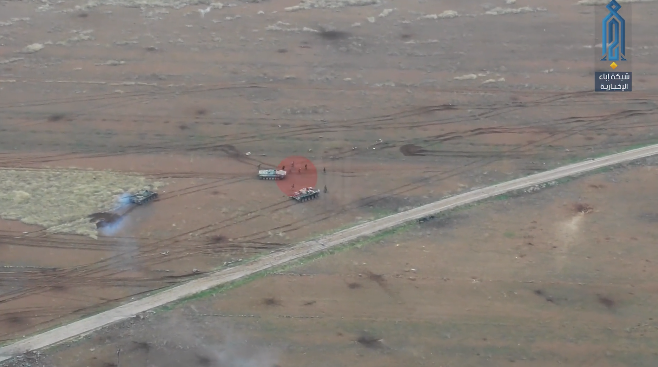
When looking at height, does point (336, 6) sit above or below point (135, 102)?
above

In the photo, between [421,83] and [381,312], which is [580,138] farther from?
[381,312]

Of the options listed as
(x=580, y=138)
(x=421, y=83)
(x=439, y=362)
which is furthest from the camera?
(x=421, y=83)

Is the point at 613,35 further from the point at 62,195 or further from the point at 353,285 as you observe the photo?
the point at 62,195

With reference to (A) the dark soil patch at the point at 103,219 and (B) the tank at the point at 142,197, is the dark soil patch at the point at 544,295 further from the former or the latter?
(A) the dark soil patch at the point at 103,219

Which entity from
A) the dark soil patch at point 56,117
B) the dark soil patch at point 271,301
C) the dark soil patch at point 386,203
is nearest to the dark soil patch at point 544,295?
the dark soil patch at point 386,203

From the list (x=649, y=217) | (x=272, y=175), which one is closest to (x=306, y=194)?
(x=272, y=175)

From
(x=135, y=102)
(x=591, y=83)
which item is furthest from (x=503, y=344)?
(x=135, y=102)
